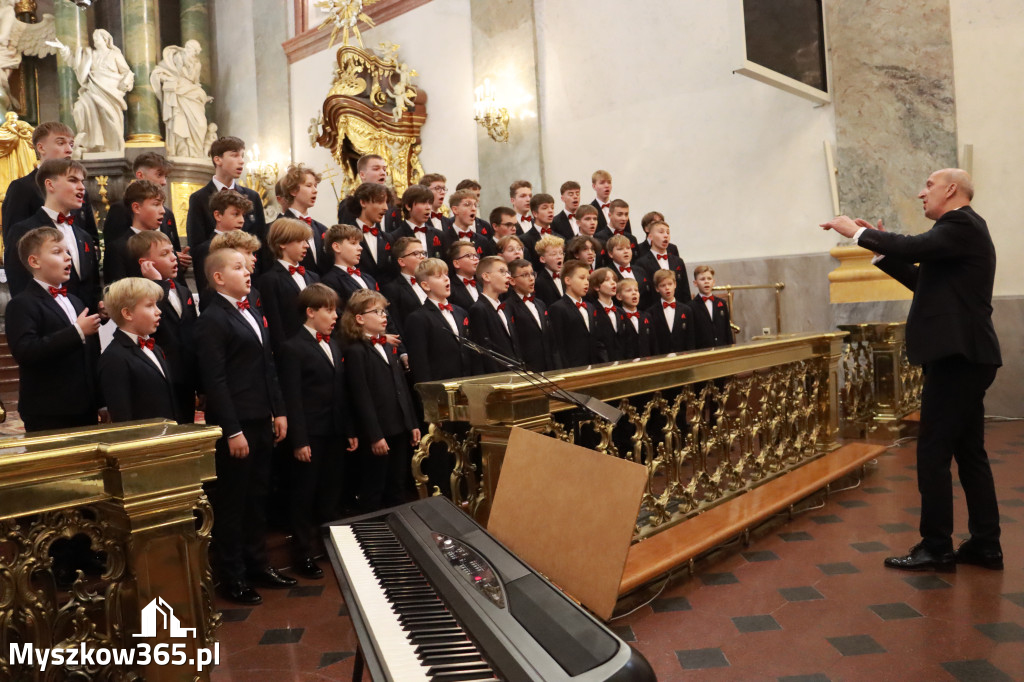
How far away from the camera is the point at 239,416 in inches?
141

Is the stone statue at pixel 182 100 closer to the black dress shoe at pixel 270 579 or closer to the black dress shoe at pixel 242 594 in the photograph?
the black dress shoe at pixel 270 579

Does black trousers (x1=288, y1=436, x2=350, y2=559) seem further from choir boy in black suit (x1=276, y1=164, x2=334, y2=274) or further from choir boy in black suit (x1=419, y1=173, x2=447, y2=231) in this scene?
choir boy in black suit (x1=419, y1=173, x2=447, y2=231)

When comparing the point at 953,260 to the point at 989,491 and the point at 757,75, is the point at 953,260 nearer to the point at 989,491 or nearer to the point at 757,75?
the point at 989,491

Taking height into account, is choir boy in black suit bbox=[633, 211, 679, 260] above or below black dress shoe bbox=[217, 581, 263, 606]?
above

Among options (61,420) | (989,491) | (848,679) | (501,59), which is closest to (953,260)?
(989,491)

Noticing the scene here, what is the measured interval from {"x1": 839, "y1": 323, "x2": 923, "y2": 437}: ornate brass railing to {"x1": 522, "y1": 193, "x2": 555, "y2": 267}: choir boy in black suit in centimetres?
268

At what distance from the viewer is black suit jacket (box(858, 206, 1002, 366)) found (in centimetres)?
349

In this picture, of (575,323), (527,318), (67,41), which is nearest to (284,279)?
(527,318)

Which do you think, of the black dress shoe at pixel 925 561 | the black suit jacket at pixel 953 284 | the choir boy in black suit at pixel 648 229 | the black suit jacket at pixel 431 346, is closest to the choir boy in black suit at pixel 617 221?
the choir boy in black suit at pixel 648 229

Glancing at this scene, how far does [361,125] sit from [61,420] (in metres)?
8.61

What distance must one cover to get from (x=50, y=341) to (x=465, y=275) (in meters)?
2.57

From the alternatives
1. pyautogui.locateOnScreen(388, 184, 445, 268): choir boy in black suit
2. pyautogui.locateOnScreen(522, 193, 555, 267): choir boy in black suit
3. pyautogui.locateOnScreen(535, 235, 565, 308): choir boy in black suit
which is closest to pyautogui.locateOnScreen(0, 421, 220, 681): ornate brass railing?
pyautogui.locateOnScreen(388, 184, 445, 268): choir boy in black suit

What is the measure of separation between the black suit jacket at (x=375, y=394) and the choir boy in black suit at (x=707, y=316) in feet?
10.7

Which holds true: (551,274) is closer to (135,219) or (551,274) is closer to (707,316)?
(707,316)
